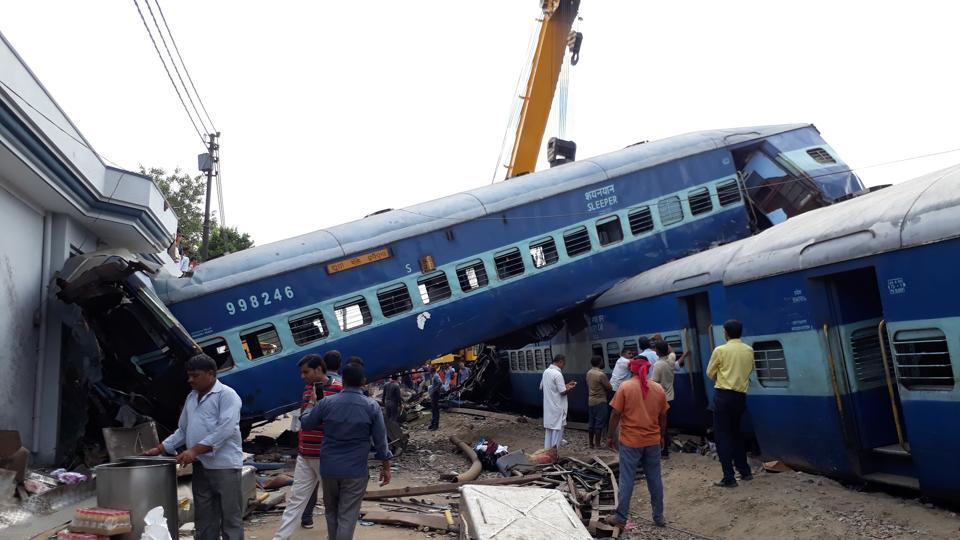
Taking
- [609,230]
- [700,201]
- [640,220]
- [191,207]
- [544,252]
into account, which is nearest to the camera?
[544,252]

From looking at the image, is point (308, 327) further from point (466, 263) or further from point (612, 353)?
point (612, 353)

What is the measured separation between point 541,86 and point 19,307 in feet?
46.9

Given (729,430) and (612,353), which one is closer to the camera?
(729,430)

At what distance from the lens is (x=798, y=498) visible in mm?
7320

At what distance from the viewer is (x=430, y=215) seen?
44.8 ft

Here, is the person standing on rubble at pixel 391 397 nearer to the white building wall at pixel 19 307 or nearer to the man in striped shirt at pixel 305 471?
the white building wall at pixel 19 307

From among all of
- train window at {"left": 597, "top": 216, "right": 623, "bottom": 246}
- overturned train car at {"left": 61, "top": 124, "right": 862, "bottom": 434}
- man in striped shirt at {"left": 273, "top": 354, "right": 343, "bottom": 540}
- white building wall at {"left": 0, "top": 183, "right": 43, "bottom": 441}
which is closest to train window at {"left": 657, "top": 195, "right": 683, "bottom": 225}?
overturned train car at {"left": 61, "top": 124, "right": 862, "bottom": 434}

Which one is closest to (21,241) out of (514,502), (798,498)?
(514,502)

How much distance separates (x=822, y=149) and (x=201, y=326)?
1274 centimetres

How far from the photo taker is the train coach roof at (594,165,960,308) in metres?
6.35

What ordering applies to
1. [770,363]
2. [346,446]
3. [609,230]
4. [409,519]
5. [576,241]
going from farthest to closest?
[609,230], [576,241], [770,363], [409,519], [346,446]

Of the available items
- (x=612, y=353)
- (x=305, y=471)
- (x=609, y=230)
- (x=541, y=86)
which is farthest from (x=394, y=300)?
(x=541, y=86)

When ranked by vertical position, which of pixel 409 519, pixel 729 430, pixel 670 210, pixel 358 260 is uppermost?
pixel 670 210

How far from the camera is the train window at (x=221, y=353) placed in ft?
39.2
